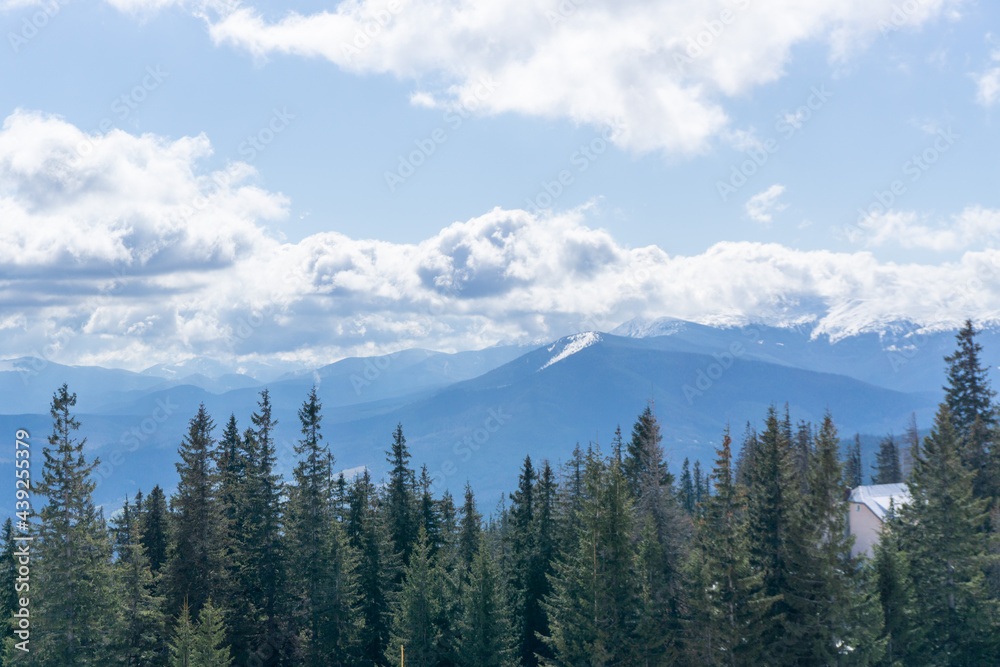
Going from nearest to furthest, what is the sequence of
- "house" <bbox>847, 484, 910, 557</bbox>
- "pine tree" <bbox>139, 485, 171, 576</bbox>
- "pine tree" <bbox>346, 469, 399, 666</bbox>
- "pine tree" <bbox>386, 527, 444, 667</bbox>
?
"pine tree" <bbox>386, 527, 444, 667</bbox> < "pine tree" <bbox>346, 469, 399, 666</bbox> < "pine tree" <bbox>139, 485, 171, 576</bbox> < "house" <bbox>847, 484, 910, 557</bbox>

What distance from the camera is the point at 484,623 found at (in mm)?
41000

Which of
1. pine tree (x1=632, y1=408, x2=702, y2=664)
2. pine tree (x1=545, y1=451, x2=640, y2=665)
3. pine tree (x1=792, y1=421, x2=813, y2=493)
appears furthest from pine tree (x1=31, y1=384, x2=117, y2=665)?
pine tree (x1=792, y1=421, x2=813, y2=493)

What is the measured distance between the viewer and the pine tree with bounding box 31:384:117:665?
3472cm

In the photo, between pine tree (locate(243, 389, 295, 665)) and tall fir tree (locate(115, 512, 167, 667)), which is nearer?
tall fir tree (locate(115, 512, 167, 667))

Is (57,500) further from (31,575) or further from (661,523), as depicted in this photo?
(661,523)

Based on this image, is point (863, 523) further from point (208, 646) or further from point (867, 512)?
point (208, 646)

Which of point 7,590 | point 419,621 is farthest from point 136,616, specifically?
point 7,590

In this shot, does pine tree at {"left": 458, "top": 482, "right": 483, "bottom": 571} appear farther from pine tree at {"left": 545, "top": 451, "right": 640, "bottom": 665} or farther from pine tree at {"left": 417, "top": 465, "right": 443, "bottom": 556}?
pine tree at {"left": 545, "top": 451, "right": 640, "bottom": 665}

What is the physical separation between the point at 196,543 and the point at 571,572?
898 inches

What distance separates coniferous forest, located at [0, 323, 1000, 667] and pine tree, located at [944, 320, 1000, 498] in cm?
16

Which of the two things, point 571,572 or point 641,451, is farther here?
point 641,451

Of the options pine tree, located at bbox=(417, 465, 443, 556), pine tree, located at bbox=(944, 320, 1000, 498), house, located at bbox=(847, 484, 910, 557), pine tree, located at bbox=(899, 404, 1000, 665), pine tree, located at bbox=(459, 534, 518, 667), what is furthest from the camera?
house, located at bbox=(847, 484, 910, 557)

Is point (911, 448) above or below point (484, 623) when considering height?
above

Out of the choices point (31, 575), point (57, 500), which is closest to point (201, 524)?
point (57, 500)
